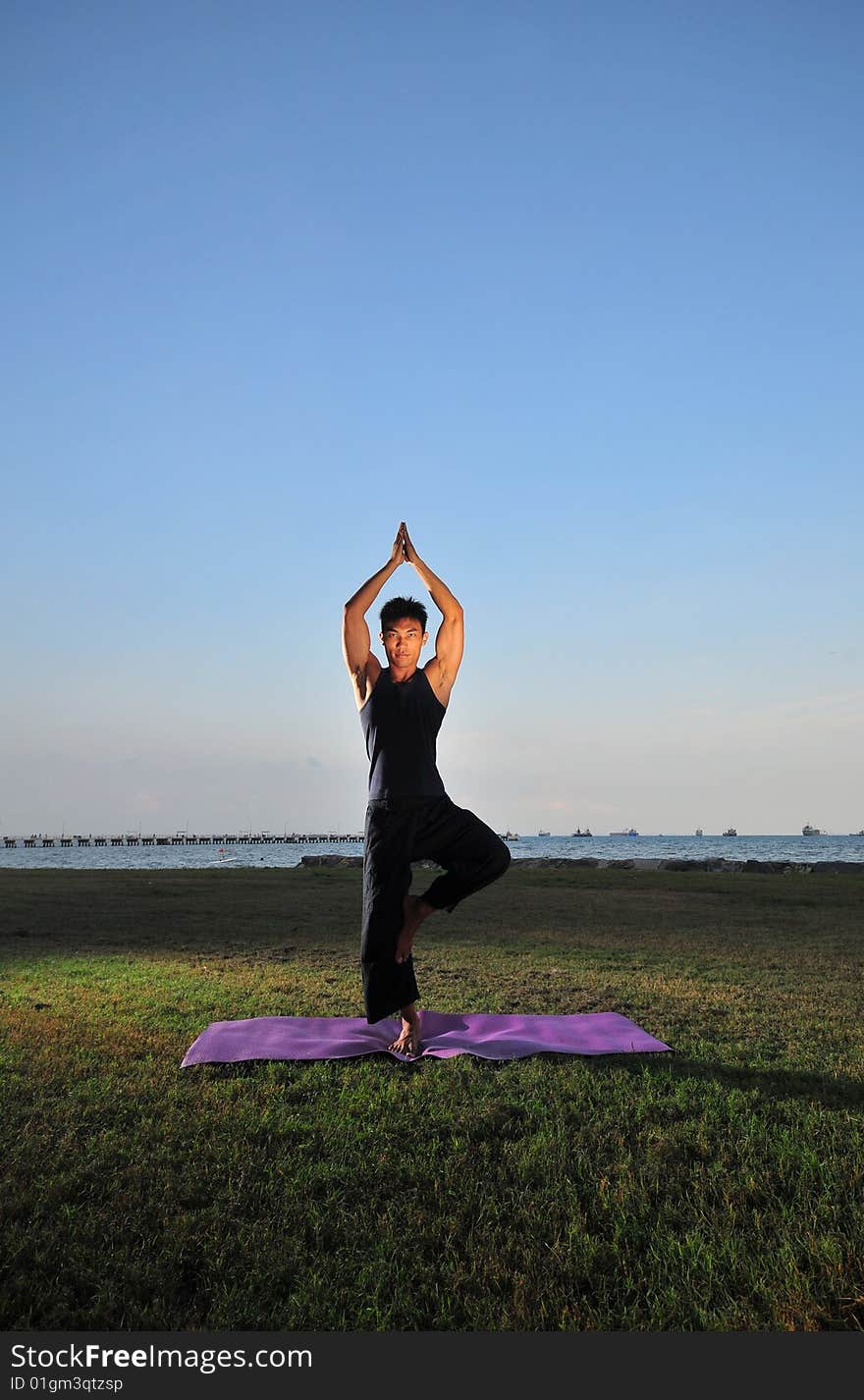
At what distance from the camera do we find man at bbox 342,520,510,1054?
5.52 metres

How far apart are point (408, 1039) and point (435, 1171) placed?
2.09 m

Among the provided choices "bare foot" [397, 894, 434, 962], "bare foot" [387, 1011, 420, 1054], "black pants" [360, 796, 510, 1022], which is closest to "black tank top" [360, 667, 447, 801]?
"black pants" [360, 796, 510, 1022]

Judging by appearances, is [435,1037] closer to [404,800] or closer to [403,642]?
[404,800]

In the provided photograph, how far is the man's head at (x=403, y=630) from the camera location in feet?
19.7

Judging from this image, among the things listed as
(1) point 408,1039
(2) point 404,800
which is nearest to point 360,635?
(2) point 404,800

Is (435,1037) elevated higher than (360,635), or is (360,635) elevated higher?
(360,635)

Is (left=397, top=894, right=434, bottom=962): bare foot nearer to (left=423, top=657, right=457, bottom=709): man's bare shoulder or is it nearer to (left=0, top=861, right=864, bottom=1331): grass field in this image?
(left=0, top=861, right=864, bottom=1331): grass field

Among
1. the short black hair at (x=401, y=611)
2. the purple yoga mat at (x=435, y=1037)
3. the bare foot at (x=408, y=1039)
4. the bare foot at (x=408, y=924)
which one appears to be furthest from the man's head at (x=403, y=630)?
the purple yoga mat at (x=435, y=1037)

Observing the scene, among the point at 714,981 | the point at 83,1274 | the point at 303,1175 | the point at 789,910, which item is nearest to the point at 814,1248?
the point at 303,1175

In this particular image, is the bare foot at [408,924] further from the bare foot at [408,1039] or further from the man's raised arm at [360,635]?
the man's raised arm at [360,635]

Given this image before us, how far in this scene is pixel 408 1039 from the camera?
5629 millimetres

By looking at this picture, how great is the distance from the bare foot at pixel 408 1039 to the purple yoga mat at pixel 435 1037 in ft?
0.23

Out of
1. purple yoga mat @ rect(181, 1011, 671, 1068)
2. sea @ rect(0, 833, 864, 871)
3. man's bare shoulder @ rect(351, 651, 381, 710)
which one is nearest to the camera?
purple yoga mat @ rect(181, 1011, 671, 1068)

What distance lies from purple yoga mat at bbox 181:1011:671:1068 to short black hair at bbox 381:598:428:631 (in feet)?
9.64
